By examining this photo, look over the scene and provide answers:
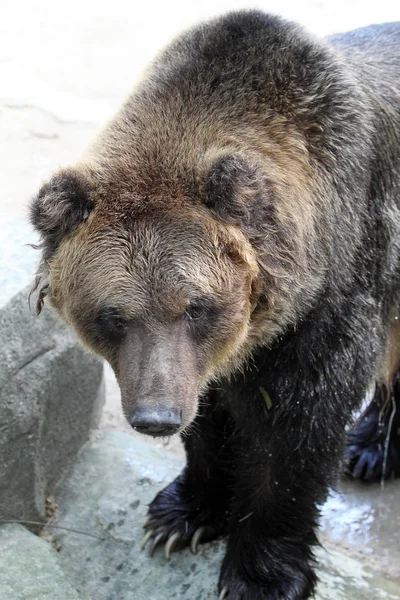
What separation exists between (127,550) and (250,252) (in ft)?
8.73

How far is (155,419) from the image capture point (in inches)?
137

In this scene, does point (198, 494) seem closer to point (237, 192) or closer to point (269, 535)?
point (269, 535)

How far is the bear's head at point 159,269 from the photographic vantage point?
358cm

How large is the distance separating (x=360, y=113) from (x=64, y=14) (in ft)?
37.3

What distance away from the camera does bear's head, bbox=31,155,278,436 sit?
3.58m

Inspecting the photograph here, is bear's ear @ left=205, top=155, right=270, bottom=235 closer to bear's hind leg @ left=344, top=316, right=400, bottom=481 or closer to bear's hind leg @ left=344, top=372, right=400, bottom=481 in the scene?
bear's hind leg @ left=344, top=316, right=400, bottom=481

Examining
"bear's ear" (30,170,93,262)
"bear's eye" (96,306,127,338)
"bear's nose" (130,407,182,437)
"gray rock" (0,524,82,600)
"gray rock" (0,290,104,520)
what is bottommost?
"gray rock" (0,524,82,600)

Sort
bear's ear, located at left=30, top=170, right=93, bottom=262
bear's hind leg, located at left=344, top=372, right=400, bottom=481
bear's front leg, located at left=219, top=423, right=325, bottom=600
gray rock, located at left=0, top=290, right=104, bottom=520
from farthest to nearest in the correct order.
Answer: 1. bear's hind leg, located at left=344, top=372, right=400, bottom=481
2. gray rock, located at left=0, top=290, right=104, bottom=520
3. bear's front leg, located at left=219, top=423, right=325, bottom=600
4. bear's ear, located at left=30, top=170, right=93, bottom=262

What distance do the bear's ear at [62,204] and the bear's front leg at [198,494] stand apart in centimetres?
180

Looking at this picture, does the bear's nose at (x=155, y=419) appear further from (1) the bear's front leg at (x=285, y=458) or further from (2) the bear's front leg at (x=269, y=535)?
(2) the bear's front leg at (x=269, y=535)

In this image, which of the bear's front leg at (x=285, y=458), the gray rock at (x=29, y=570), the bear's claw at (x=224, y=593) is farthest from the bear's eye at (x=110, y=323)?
the bear's claw at (x=224, y=593)

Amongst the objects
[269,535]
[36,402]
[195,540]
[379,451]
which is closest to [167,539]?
[195,540]

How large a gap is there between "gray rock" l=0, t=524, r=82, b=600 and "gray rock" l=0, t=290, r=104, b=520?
221mm

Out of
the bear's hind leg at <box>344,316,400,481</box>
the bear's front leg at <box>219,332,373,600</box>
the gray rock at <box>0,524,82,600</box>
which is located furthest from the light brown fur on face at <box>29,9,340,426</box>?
the bear's hind leg at <box>344,316,400,481</box>
